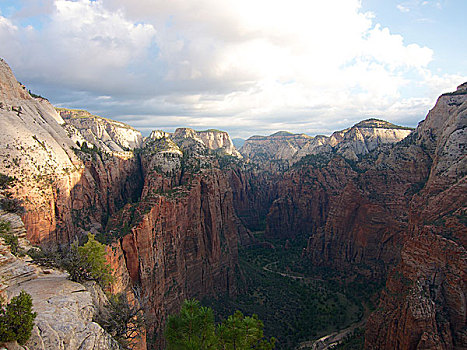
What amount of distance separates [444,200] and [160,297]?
140ft

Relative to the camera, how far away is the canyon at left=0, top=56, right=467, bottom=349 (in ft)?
88.5

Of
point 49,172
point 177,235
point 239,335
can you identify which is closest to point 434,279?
point 239,335

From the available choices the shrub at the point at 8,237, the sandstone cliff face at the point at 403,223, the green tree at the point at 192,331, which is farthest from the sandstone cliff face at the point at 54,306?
the sandstone cliff face at the point at 403,223

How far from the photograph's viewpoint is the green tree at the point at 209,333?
18125 mm

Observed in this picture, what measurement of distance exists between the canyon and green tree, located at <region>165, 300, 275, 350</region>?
239 centimetres

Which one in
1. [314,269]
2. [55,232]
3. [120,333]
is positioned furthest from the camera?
[314,269]

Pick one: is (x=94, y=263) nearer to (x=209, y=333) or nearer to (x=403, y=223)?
(x=209, y=333)

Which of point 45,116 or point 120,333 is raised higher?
point 45,116

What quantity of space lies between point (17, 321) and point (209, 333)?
12.5m

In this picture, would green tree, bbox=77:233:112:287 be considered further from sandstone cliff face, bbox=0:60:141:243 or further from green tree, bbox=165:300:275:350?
sandstone cliff face, bbox=0:60:141:243

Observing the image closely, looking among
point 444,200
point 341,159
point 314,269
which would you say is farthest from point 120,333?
point 341,159

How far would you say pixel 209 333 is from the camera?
62.0 ft

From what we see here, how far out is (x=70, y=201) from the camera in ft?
142

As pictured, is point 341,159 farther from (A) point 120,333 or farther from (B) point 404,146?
(A) point 120,333
